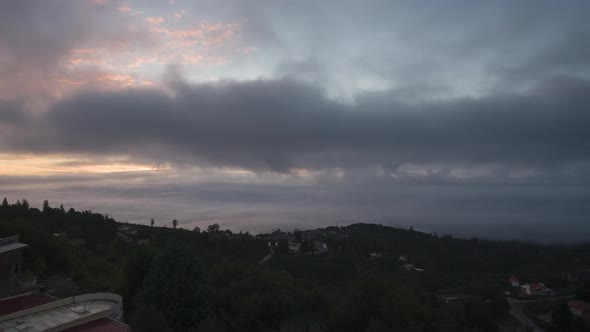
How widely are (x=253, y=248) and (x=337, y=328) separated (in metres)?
66.0

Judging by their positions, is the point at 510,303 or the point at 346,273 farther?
the point at 346,273

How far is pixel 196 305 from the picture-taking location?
21906mm

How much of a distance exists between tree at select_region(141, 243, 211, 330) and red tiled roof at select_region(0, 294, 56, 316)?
16.4ft

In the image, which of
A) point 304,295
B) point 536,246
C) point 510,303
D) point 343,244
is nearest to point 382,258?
point 343,244

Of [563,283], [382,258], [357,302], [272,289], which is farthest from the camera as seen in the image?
[382,258]

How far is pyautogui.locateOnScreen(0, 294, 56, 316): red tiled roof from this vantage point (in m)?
→ 19.6

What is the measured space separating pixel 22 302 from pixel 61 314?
3769 mm

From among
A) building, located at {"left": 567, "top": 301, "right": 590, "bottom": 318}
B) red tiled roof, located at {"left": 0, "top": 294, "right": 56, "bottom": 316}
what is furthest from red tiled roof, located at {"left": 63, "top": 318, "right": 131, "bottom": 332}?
building, located at {"left": 567, "top": 301, "right": 590, "bottom": 318}

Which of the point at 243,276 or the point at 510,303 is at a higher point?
the point at 243,276

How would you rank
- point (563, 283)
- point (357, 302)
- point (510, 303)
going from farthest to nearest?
point (563, 283) → point (510, 303) → point (357, 302)

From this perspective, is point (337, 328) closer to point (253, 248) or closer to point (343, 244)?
point (253, 248)

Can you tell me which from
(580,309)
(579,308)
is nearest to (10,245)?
(580,309)

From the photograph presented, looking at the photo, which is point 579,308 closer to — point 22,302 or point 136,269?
point 136,269

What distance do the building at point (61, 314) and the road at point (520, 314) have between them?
41074mm
